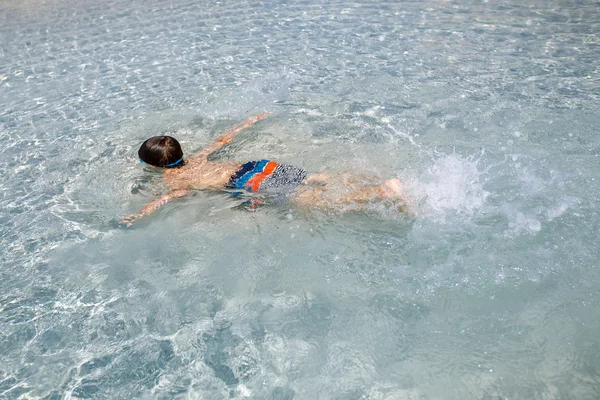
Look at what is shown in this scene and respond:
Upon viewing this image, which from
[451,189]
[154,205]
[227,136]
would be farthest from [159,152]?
[451,189]

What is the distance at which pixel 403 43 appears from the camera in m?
7.42

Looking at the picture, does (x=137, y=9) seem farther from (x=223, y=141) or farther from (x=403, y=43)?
(x=223, y=141)

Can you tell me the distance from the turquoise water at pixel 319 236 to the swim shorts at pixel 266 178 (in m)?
0.19

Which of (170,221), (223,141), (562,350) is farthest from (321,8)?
(562,350)

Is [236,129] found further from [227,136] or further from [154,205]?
[154,205]

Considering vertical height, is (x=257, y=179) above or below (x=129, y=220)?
above

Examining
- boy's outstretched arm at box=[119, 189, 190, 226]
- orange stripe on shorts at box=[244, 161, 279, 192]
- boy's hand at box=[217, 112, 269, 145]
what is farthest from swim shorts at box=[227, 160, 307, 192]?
boy's hand at box=[217, 112, 269, 145]

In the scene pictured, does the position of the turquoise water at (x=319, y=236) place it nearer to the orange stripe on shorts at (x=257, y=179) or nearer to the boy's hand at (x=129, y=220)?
the boy's hand at (x=129, y=220)

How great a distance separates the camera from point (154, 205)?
4.11 m

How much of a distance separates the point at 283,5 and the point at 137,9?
9.76ft

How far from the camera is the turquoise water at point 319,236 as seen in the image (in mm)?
2822

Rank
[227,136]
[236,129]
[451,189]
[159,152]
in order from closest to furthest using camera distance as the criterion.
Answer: [451,189] → [159,152] → [227,136] → [236,129]

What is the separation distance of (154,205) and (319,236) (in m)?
1.45

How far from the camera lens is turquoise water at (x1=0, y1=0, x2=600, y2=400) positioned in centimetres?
282
